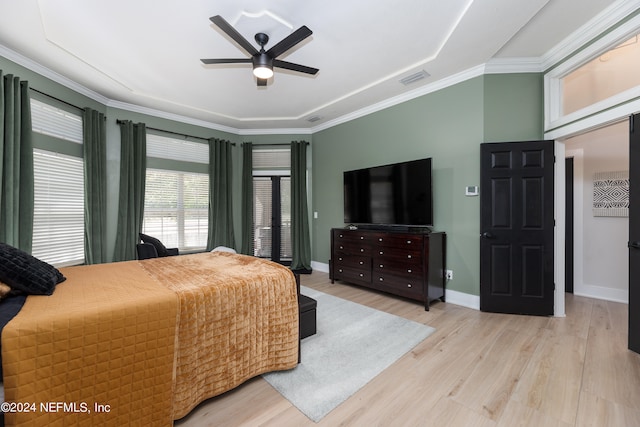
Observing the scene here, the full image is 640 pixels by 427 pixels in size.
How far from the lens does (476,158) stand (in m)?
3.18

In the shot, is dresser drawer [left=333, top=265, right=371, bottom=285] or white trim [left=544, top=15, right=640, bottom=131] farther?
dresser drawer [left=333, top=265, right=371, bottom=285]

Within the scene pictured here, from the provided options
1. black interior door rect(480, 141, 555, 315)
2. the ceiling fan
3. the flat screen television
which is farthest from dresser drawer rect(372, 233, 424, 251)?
the ceiling fan

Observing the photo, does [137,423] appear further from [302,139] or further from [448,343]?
[302,139]

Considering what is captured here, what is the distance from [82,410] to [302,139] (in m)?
4.93

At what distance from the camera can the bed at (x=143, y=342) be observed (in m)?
1.05

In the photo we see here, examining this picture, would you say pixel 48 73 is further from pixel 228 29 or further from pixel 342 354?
pixel 342 354

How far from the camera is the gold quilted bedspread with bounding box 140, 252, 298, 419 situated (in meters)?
1.47

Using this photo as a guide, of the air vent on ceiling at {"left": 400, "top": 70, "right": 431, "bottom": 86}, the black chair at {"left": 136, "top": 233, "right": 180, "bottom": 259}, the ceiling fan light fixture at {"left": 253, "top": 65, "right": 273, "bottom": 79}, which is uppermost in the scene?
the air vent on ceiling at {"left": 400, "top": 70, "right": 431, "bottom": 86}

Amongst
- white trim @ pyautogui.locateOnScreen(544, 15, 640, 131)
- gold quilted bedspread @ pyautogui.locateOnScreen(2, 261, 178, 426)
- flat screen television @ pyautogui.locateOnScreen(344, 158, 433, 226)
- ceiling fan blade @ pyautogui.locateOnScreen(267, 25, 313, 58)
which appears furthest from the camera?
flat screen television @ pyautogui.locateOnScreen(344, 158, 433, 226)

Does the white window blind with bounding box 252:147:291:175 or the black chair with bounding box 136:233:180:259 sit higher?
the white window blind with bounding box 252:147:291:175

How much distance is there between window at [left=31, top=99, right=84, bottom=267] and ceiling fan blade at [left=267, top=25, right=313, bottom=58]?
9.75ft

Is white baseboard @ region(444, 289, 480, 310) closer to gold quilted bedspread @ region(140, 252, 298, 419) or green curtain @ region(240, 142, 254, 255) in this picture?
gold quilted bedspread @ region(140, 252, 298, 419)

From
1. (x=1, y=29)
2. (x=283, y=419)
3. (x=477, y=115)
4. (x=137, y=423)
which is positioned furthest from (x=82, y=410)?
(x=477, y=115)

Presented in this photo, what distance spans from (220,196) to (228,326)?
3713 mm
